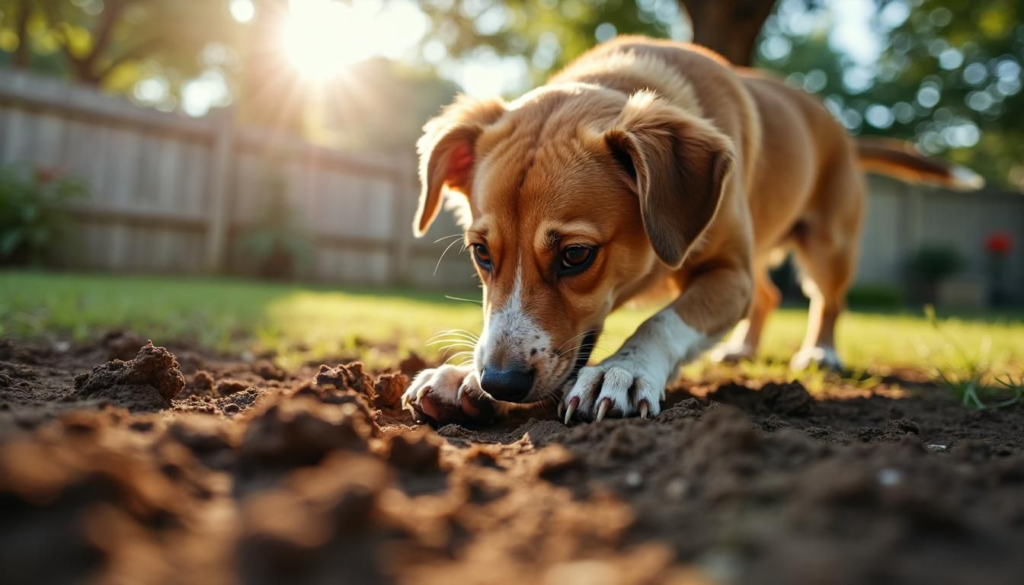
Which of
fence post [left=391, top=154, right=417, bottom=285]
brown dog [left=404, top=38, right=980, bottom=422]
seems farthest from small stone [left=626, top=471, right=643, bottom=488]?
fence post [left=391, top=154, right=417, bottom=285]

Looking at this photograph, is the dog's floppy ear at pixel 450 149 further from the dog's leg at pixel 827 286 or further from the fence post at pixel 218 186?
the fence post at pixel 218 186

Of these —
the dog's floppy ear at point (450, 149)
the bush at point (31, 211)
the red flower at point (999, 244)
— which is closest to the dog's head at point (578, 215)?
the dog's floppy ear at point (450, 149)

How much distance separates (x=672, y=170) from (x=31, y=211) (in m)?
10.1

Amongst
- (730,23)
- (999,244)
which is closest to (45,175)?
(730,23)

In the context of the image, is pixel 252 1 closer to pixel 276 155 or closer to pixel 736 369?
pixel 276 155

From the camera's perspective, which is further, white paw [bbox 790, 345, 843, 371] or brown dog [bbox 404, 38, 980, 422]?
white paw [bbox 790, 345, 843, 371]

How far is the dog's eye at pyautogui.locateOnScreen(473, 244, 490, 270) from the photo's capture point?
10.7 ft

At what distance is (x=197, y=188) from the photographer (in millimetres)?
12438

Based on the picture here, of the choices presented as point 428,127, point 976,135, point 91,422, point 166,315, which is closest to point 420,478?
point 91,422

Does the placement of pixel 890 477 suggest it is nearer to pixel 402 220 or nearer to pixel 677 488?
pixel 677 488

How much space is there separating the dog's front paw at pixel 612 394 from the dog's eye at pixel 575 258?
532 mm

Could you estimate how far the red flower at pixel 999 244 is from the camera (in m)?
19.5

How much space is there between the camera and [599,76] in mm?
3865

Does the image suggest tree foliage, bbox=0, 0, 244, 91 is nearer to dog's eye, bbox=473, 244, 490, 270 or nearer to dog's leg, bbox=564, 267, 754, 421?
dog's eye, bbox=473, 244, 490, 270
